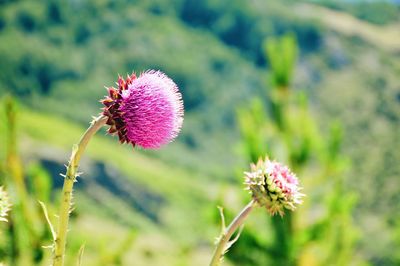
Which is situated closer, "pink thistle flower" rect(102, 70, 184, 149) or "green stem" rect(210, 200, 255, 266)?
"green stem" rect(210, 200, 255, 266)

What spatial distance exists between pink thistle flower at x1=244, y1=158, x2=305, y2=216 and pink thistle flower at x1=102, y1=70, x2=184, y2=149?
71cm

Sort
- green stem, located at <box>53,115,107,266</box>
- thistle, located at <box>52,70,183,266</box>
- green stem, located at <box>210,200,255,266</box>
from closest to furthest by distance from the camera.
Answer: green stem, located at <box>53,115,107,266</box> → green stem, located at <box>210,200,255,266</box> → thistle, located at <box>52,70,183,266</box>

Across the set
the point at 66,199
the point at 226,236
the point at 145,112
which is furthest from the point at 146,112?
the point at 226,236

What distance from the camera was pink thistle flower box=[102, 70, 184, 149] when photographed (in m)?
3.69

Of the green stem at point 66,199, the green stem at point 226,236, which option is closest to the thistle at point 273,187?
the green stem at point 226,236

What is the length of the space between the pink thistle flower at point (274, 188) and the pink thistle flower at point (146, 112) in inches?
28.1

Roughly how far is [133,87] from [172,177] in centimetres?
19516

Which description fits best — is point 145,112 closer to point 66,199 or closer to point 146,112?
point 146,112

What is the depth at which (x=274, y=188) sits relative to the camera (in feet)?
13.2

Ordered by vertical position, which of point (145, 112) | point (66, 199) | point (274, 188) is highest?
point (145, 112)

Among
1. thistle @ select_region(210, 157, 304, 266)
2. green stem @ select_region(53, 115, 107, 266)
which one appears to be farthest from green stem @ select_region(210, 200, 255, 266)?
green stem @ select_region(53, 115, 107, 266)

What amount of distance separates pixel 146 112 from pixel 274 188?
1.00 metres

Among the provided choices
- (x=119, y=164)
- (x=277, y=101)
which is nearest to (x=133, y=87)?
(x=277, y=101)

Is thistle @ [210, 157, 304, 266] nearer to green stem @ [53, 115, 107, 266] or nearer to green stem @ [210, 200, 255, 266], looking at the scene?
green stem @ [210, 200, 255, 266]
